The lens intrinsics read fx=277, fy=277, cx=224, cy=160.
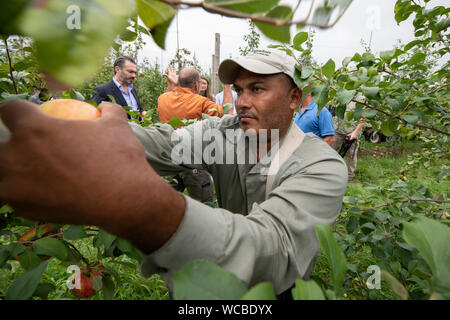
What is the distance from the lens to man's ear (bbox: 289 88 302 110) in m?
1.48

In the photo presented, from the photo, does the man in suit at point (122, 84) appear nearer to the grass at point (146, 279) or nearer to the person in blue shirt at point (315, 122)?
the grass at point (146, 279)

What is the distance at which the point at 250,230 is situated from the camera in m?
0.59

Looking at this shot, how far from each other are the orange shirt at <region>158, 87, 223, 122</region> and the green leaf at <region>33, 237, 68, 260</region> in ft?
6.21

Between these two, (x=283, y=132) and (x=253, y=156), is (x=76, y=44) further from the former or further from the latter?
(x=283, y=132)

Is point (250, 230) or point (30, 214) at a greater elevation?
A: point (30, 214)

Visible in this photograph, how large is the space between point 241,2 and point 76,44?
19 cm

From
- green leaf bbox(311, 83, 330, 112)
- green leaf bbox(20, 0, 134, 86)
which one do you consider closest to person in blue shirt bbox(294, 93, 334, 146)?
green leaf bbox(311, 83, 330, 112)

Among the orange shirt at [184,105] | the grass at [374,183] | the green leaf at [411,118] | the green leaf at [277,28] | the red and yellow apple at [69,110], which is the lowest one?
the grass at [374,183]

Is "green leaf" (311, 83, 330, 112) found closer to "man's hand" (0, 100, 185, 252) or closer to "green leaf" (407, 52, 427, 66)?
"green leaf" (407, 52, 427, 66)

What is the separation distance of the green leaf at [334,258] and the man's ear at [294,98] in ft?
3.55

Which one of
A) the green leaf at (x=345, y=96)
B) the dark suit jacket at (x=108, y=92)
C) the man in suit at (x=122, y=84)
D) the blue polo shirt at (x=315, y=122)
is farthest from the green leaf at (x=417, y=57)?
the man in suit at (x=122, y=84)

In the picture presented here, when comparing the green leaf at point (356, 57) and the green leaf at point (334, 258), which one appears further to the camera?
the green leaf at point (356, 57)

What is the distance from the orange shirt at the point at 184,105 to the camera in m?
2.64
